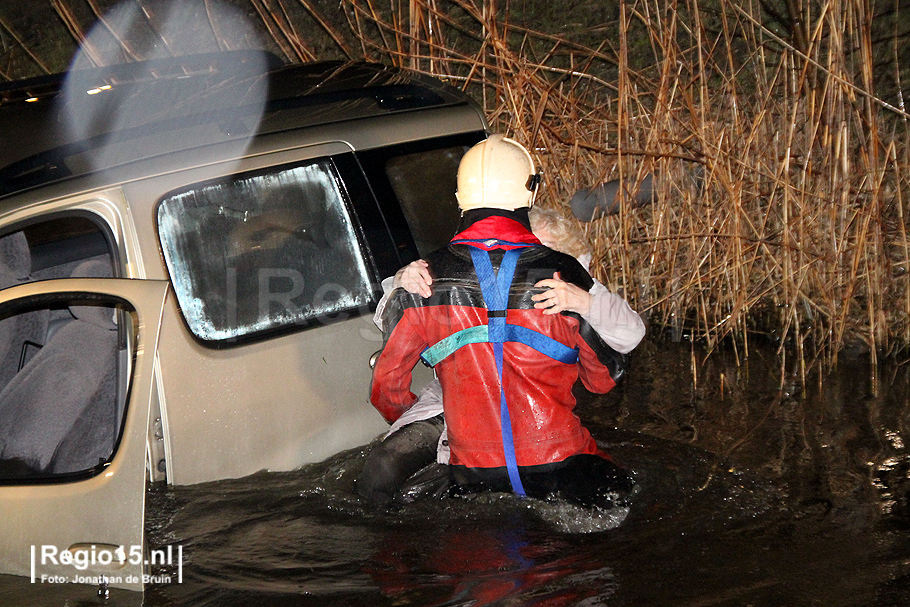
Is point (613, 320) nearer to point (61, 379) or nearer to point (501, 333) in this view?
point (501, 333)

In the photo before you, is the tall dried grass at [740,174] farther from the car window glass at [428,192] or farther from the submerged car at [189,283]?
the submerged car at [189,283]

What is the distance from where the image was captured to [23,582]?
8.75 feet

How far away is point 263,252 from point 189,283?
0.30m

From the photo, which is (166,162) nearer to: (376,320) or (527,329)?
(376,320)

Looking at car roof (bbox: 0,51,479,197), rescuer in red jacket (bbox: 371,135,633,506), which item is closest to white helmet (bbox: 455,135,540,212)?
rescuer in red jacket (bbox: 371,135,633,506)

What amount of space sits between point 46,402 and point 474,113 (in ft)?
6.87

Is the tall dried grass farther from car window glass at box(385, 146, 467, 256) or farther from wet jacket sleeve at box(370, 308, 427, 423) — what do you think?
wet jacket sleeve at box(370, 308, 427, 423)

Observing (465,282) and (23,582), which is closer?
(23,582)

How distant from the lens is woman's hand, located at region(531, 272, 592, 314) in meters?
2.83

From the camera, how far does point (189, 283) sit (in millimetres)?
3012

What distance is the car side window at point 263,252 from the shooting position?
3.02 metres

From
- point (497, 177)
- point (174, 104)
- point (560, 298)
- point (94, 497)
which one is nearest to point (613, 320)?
point (560, 298)

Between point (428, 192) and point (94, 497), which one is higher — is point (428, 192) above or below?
above

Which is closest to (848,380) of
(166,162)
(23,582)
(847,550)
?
(847,550)
